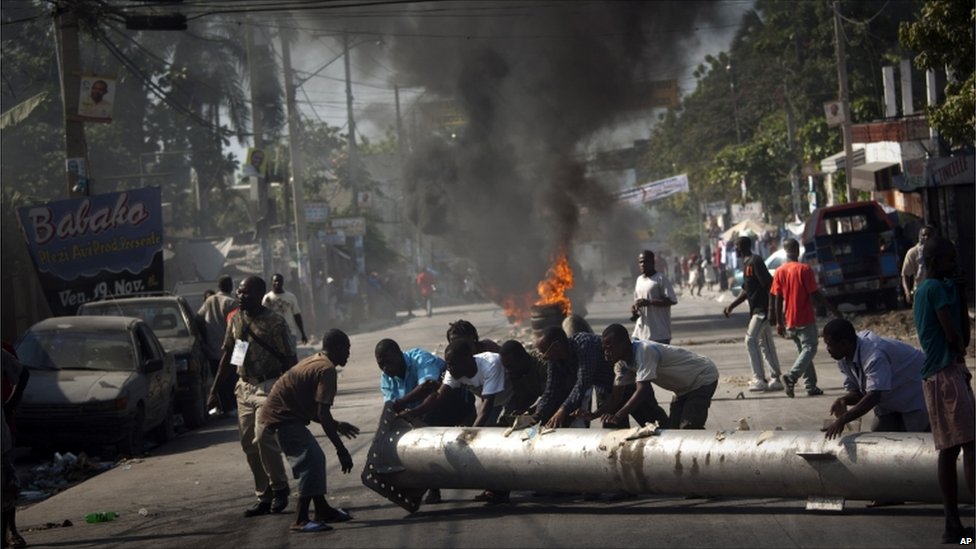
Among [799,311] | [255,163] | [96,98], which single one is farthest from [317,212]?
[799,311]

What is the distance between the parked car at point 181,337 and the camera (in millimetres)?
14516

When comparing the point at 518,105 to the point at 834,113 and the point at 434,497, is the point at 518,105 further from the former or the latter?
the point at 434,497

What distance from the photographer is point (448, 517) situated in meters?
7.70

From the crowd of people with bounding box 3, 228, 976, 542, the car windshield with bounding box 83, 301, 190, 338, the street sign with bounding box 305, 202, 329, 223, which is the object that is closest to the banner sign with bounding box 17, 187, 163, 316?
the car windshield with bounding box 83, 301, 190, 338

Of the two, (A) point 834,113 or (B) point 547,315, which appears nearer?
(B) point 547,315

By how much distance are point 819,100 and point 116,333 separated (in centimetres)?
3510

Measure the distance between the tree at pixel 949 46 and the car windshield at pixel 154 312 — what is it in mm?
9579

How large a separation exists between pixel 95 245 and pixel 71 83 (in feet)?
7.90

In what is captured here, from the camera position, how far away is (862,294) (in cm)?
2427

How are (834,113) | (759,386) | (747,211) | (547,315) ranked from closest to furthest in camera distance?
1. (759,386)
2. (547,315)
3. (834,113)
4. (747,211)

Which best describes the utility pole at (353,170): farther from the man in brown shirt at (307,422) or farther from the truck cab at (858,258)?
the man in brown shirt at (307,422)

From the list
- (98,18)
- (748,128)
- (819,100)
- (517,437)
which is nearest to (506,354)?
(517,437)

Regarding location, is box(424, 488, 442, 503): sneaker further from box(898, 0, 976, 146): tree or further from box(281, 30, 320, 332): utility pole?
box(281, 30, 320, 332): utility pole

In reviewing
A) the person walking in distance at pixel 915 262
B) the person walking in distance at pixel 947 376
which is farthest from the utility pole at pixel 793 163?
the person walking in distance at pixel 947 376
